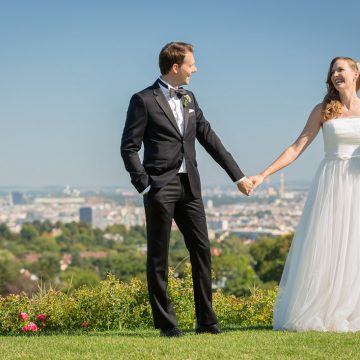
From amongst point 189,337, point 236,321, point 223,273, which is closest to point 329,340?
point 189,337

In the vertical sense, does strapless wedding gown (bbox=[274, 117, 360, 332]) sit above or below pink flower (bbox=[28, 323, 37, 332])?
above

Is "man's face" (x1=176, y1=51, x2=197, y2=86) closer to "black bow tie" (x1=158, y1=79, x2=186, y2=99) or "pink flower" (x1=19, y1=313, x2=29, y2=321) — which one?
"black bow tie" (x1=158, y1=79, x2=186, y2=99)

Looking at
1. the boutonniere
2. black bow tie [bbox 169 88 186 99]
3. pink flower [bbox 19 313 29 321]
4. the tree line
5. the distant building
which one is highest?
black bow tie [bbox 169 88 186 99]

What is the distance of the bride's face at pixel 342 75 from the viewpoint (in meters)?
6.29

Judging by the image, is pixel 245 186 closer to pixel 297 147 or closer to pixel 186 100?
pixel 297 147

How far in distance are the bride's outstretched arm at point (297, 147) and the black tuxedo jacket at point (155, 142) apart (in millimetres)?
741

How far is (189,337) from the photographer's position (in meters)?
5.87

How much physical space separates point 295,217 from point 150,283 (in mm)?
174389

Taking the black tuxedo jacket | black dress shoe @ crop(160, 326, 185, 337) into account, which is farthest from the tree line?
the black tuxedo jacket

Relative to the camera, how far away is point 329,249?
245 inches

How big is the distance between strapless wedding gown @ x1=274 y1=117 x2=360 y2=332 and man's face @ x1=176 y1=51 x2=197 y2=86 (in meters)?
1.21

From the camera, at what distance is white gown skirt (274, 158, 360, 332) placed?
20.0 feet

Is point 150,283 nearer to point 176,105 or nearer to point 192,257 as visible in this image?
point 192,257

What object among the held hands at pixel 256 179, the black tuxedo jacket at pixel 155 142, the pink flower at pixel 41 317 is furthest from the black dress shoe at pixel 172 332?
the pink flower at pixel 41 317
